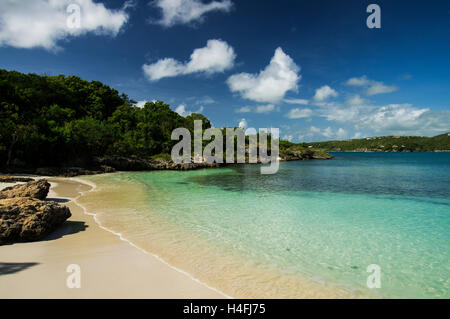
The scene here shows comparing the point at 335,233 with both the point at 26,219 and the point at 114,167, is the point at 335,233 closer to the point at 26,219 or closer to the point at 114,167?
the point at 26,219

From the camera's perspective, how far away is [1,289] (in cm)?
411

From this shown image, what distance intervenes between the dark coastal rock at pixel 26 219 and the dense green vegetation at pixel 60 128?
931 inches

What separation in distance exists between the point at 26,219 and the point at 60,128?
28220mm

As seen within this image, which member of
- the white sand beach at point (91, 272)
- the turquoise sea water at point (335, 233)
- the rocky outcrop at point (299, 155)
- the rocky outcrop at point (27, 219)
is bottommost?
the turquoise sea water at point (335, 233)

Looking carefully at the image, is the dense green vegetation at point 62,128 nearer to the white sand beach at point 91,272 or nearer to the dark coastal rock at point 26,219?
the dark coastal rock at point 26,219

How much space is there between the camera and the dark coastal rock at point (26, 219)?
21.1 feet

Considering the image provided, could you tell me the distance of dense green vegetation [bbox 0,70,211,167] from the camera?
2575cm

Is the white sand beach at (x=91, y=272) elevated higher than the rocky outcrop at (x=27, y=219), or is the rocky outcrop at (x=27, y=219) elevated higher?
the rocky outcrop at (x=27, y=219)

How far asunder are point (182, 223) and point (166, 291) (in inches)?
194

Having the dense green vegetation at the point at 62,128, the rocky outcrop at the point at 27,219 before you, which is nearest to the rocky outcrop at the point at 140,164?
the dense green vegetation at the point at 62,128

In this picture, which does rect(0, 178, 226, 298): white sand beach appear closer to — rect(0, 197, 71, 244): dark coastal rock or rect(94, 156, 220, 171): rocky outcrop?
rect(0, 197, 71, 244): dark coastal rock

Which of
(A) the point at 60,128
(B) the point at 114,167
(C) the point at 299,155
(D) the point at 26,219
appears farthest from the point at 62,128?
(C) the point at 299,155
